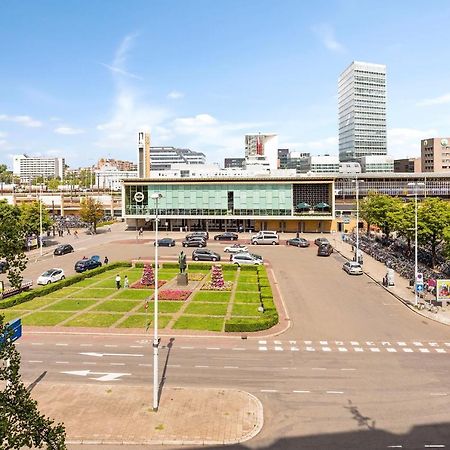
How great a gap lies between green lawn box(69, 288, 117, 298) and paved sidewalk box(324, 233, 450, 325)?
28876 millimetres

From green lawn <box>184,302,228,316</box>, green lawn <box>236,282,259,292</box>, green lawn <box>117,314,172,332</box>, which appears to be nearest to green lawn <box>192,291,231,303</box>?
green lawn <box>184,302,228,316</box>

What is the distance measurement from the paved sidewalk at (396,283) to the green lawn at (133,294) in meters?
24.7

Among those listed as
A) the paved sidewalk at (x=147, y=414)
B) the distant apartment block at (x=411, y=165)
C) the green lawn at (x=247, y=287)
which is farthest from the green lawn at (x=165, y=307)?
the distant apartment block at (x=411, y=165)

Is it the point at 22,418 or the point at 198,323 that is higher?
the point at 22,418

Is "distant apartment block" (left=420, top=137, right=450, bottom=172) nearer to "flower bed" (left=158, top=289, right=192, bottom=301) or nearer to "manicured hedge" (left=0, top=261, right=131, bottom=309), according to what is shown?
"manicured hedge" (left=0, top=261, right=131, bottom=309)

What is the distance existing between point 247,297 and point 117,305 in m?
12.4

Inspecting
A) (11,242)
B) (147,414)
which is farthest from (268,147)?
(11,242)

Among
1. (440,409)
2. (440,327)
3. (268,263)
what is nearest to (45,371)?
(440,409)

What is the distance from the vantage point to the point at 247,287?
161 feet

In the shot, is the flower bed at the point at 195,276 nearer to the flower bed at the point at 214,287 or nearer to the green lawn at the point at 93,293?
the flower bed at the point at 214,287

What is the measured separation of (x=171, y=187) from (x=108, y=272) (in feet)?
143

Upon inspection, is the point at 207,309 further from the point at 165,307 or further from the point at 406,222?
the point at 406,222

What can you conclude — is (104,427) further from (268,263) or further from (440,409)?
(268,263)

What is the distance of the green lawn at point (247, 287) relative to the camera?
4794 centimetres
